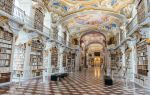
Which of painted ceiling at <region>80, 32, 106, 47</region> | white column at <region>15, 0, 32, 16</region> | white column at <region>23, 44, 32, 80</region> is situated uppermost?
painted ceiling at <region>80, 32, 106, 47</region>

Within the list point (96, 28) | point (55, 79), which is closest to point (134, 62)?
point (55, 79)

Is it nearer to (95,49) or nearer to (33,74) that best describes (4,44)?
(33,74)

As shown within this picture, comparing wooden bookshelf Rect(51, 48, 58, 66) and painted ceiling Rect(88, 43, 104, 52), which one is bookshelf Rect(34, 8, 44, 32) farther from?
painted ceiling Rect(88, 43, 104, 52)

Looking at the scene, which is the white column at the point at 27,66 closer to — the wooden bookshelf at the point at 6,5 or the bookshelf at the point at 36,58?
the bookshelf at the point at 36,58

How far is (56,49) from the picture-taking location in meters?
15.9

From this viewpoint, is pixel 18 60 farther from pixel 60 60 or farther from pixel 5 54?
pixel 60 60

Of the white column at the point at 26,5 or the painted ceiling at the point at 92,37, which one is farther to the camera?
the painted ceiling at the point at 92,37

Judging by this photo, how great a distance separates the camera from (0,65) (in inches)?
267

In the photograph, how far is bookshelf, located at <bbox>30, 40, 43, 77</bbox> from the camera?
10.3 metres

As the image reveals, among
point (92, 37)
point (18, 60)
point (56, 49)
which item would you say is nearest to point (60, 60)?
point (56, 49)

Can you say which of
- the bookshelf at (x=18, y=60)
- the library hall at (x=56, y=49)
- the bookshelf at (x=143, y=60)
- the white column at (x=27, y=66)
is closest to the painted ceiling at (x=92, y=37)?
the library hall at (x=56, y=49)

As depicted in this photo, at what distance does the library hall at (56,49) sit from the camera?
22.5 ft

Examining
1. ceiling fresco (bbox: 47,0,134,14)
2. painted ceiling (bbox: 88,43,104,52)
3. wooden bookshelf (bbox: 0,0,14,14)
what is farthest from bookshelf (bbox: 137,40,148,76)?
painted ceiling (bbox: 88,43,104,52)

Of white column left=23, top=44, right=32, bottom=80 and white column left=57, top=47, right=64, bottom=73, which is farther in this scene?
white column left=57, top=47, right=64, bottom=73
